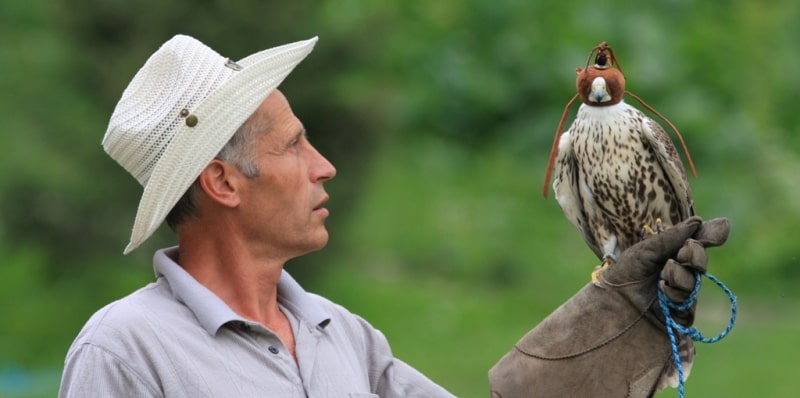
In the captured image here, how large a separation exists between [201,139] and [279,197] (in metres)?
0.20

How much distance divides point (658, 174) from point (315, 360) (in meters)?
0.86

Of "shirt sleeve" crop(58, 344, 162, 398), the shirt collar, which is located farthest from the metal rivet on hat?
"shirt sleeve" crop(58, 344, 162, 398)

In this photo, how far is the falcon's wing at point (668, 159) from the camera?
9.91ft

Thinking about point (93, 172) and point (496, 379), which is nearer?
point (496, 379)

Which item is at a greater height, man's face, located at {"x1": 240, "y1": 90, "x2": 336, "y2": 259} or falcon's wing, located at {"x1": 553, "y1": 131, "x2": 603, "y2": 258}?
falcon's wing, located at {"x1": 553, "y1": 131, "x2": 603, "y2": 258}

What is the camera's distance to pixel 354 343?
3012mm

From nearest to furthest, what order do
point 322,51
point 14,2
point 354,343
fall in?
point 354,343 → point 322,51 → point 14,2

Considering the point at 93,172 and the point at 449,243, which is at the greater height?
the point at 449,243

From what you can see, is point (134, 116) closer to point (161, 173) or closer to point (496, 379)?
point (161, 173)

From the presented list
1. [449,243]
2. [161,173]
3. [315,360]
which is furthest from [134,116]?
[449,243]

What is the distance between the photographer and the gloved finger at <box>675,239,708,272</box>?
2.78 meters

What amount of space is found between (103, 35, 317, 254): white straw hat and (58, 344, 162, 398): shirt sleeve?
285mm

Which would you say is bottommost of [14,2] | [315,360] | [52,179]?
[315,360]

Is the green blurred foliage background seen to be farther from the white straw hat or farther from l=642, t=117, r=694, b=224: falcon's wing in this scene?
the white straw hat
